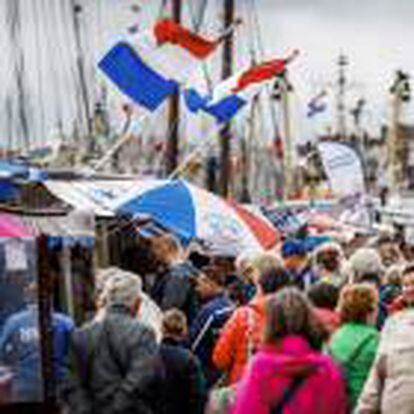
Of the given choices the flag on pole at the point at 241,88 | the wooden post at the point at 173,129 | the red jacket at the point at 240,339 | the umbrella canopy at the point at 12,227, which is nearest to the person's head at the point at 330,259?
the red jacket at the point at 240,339

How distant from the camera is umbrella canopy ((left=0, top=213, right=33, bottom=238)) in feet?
31.6

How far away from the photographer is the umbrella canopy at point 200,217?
16.8 m

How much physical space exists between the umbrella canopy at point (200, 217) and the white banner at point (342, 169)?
1400 cm

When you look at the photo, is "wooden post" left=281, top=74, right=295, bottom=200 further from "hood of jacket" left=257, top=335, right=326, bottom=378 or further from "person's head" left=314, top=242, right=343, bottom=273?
"hood of jacket" left=257, top=335, right=326, bottom=378

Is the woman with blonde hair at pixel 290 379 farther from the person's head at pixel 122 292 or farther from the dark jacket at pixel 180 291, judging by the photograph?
the dark jacket at pixel 180 291

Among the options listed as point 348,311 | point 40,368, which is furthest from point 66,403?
point 348,311

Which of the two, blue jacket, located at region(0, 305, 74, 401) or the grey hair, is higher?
the grey hair

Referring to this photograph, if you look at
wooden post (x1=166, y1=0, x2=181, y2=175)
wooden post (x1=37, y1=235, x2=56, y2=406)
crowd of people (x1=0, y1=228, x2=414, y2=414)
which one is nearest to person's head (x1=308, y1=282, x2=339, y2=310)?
crowd of people (x1=0, y1=228, x2=414, y2=414)

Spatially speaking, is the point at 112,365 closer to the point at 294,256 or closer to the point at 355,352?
the point at 355,352

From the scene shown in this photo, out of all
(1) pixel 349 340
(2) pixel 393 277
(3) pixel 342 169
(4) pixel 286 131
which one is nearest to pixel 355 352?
(1) pixel 349 340

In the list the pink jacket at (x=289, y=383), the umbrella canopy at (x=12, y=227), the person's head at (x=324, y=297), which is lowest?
the pink jacket at (x=289, y=383)

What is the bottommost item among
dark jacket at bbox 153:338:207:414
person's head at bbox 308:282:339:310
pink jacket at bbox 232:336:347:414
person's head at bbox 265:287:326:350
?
dark jacket at bbox 153:338:207:414

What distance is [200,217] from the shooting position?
17094 mm

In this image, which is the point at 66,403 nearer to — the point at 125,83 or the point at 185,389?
the point at 185,389
